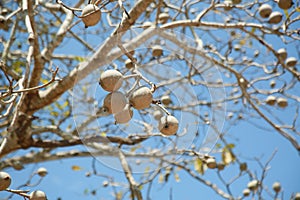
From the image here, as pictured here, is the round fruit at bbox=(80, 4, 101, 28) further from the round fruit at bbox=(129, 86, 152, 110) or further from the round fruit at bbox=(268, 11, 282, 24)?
the round fruit at bbox=(268, 11, 282, 24)

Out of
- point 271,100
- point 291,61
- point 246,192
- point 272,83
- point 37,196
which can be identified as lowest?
point 246,192

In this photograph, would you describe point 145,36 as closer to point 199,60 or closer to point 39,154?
point 199,60

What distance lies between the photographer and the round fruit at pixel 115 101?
4.17ft

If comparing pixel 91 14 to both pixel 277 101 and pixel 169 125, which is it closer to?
pixel 169 125

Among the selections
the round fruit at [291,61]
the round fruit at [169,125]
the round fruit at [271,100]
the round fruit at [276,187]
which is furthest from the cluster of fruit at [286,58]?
the round fruit at [169,125]

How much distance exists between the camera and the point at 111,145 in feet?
9.00

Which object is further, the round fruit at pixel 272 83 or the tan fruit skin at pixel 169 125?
the round fruit at pixel 272 83

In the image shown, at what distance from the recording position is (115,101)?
4.16 feet

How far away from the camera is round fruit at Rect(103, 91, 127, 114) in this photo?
1.27m

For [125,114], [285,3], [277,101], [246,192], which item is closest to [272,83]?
[277,101]

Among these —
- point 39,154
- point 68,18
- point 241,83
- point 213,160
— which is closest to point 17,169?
point 39,154

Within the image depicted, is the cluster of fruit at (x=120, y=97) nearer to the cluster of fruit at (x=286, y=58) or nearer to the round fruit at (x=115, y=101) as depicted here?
the round fruit at (x=115, y=101)

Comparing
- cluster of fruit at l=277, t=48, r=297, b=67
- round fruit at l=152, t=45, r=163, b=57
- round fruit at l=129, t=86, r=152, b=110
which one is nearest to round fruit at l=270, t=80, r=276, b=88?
cluster of fruit at l=277, t=48, r=297, b=67

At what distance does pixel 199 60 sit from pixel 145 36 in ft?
1.87
